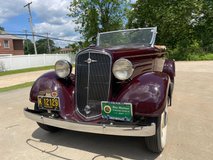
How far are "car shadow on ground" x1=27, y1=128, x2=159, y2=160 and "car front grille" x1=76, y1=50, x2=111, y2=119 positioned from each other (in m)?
0.50

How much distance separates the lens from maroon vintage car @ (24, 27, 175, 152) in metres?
2.56

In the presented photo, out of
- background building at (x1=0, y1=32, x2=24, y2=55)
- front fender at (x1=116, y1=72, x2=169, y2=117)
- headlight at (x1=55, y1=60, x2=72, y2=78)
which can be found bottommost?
front fender at (x1=116, y1=72, x2=169, y2=117)

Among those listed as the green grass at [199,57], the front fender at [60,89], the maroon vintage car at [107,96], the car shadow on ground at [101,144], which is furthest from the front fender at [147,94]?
the green grass at [199,57]

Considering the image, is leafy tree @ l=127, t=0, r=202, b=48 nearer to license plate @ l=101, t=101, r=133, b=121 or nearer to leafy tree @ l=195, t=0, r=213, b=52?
leafy tree @ l=195, t=0, r=213, b=52

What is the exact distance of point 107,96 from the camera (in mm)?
2977

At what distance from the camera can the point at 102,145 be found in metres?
3.13

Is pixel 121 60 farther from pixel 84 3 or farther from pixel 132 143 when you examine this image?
pixel 84 3

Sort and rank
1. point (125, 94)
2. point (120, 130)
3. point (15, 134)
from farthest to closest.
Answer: point (15, 134), point (125, 94), point (120, 130)

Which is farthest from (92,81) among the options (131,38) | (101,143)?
(131,38)

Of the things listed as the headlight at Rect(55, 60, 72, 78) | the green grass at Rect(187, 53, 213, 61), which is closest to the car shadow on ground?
the headlight at Rect(55, 60, 72, 78)

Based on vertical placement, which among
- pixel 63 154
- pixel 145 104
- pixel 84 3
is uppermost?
pixel 84 3

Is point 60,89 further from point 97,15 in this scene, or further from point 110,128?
point 97,15

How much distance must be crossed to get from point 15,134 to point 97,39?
275 centimetres

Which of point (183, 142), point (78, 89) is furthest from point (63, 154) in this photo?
point (183, 142)
